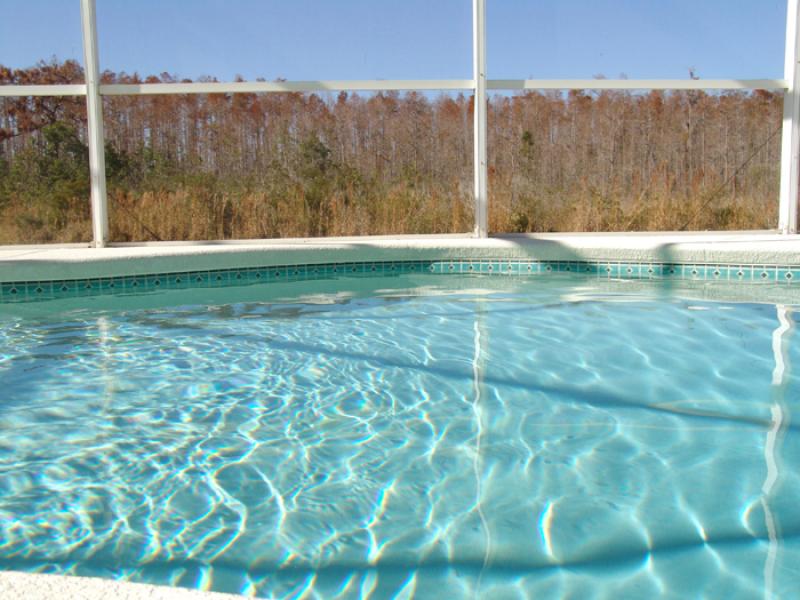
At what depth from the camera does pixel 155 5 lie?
7.30 m

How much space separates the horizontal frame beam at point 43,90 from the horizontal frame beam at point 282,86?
0.19m

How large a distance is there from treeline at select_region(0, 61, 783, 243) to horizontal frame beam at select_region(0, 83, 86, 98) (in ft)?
3.48

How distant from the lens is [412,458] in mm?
2402

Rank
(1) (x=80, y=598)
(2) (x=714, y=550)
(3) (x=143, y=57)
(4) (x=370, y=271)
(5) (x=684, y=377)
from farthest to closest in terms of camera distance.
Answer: (3) (x=143, y=57)
(4) (x=370, y=271)
(5) (x=684, y=377)
(2) (x=714, y=550)
(1) (x=80, y=598)

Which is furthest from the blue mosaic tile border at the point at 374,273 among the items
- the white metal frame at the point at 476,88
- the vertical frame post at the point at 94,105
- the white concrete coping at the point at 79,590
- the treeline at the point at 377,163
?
the white concrete coping at the point at 79,590

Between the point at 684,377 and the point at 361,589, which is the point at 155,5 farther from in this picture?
the point at 361,589

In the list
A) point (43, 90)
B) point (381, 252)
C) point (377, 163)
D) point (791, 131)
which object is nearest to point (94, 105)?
point (43, 90)

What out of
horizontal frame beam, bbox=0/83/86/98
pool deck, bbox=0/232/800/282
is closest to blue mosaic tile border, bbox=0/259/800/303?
pool deck, bbox=0/232/800/282

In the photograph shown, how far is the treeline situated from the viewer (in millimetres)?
7418

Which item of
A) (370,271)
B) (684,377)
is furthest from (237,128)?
(684,377)

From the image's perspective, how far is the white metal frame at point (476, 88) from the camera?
6.20 meters

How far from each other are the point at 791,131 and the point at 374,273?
362 centimetres

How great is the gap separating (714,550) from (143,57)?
269 inches

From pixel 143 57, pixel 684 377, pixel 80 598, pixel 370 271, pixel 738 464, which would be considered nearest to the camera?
pixel 80 598
